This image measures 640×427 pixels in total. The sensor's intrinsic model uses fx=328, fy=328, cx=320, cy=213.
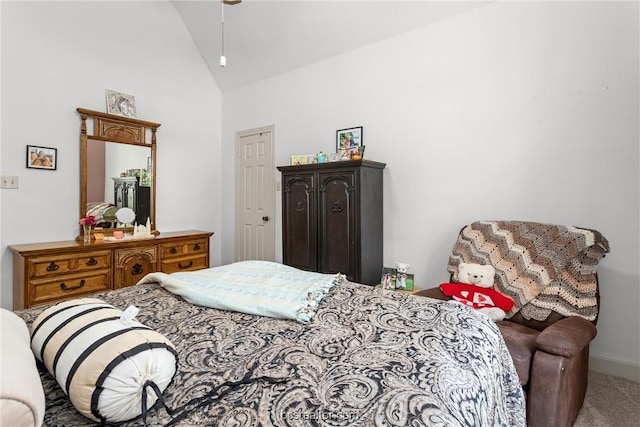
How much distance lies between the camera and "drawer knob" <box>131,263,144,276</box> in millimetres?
3289

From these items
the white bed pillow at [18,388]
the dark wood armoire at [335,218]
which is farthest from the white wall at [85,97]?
the white bed pillow at [18,388]

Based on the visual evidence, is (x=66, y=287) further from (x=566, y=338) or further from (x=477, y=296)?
(x=566, y=338)

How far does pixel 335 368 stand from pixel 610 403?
216cm

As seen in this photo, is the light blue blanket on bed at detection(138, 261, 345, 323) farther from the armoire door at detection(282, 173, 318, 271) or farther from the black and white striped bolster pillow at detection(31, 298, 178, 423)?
the armoire door at detection(282, 173, 318, 271)

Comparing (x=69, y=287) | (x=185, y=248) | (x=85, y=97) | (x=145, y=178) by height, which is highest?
(x=85, y=97)

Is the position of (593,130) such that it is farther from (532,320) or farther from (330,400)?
(330,400)

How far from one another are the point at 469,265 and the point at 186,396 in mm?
2017

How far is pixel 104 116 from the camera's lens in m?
3.47

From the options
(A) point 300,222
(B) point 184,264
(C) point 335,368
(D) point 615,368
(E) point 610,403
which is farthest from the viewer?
(B) point 184,264

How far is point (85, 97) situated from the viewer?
11.1ft

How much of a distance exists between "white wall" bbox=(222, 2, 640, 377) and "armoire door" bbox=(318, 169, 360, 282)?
0.51 meters

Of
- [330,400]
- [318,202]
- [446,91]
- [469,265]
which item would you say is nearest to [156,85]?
[318,202]

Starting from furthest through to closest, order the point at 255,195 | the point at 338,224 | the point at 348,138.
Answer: the point at 255,195
the point at 348,138
the point at 338,224

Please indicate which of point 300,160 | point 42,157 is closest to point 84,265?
A: point 42,157
